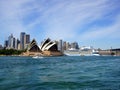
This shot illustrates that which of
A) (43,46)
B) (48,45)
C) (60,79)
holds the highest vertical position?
(48,45)

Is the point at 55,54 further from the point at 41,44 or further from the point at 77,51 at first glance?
the point at 77,51

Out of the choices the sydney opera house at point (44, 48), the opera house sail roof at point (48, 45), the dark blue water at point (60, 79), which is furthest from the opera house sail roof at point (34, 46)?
the dark blue water at point (60, 79)

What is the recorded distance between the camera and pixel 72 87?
1208cm

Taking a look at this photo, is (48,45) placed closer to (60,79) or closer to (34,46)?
(34,46)

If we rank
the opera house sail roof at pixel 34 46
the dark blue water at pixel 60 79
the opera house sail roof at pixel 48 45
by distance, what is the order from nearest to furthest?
the dark blue water at pixel 60 79 < the opera house sail roof at pixel 48 45 < the opera house sail roof at pixel 34 46

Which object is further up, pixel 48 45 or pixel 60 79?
pixel 48 45

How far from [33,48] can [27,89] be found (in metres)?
105

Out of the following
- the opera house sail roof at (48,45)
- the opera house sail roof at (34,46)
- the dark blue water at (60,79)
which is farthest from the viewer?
the opera house sail roof at (34,46)

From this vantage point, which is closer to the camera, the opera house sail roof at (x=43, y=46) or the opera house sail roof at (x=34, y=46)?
the opera house sail roof at (x=43, y=46)

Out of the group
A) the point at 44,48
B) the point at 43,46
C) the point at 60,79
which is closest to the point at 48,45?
the point at 44,48

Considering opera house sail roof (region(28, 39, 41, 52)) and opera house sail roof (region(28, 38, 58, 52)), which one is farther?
opera house sail roof (region(28, 39, 41, 52))

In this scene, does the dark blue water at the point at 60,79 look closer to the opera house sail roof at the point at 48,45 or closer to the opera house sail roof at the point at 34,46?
the opera house sail roof at the point at 48,45

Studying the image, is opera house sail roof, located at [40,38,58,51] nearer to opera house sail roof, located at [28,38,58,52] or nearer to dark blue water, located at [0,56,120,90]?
opera house sail roof, located at [28,38,58,52]

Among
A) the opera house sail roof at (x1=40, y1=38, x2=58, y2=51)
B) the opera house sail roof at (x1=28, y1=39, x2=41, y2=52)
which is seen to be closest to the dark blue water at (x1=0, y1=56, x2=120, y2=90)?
the opera house sail roof at (x1=40, y1=38, x2=58, y2=51)
